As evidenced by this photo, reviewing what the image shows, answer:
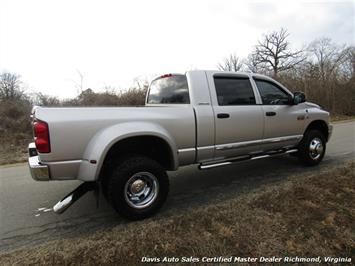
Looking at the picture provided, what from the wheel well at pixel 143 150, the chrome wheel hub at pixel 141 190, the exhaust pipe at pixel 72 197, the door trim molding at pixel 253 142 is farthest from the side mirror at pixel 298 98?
the exhaust pipe at pixel 72 197

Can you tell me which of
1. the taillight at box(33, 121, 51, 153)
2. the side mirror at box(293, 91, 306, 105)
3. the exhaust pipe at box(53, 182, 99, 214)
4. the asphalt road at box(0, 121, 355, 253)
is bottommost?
the asphalt road at box(0, 121, 355, 253)

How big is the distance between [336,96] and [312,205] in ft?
81.8

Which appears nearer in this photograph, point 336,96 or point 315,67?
point 336,96

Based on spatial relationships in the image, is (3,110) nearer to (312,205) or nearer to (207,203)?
(207,203)

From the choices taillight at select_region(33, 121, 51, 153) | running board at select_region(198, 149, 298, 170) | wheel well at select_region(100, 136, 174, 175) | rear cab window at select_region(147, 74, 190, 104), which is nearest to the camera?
taillight at select_region(33, 121, 51, 153)

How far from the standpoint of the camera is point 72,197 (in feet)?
10.2

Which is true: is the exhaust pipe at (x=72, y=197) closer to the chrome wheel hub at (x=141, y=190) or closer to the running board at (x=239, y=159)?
the chrome wheel hub at (x=141, y=190)

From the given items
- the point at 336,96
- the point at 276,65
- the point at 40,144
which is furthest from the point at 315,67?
the point at 40,144

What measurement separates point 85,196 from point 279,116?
3.77m

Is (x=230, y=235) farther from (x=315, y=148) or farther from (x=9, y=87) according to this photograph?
(x=9, y=87)

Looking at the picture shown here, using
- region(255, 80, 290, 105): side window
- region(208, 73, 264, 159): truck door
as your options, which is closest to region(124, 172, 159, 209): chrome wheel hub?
region(208, 73, 264, 159): truck door

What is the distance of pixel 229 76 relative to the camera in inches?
167

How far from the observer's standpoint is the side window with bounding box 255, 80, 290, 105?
15.0 feet

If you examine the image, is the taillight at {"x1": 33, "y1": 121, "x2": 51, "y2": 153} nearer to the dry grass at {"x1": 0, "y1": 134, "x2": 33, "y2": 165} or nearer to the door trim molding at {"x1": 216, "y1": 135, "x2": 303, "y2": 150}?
the door trim molding at {"x1": 216, "y1": 135, "x2": 303, "y2": 150}
